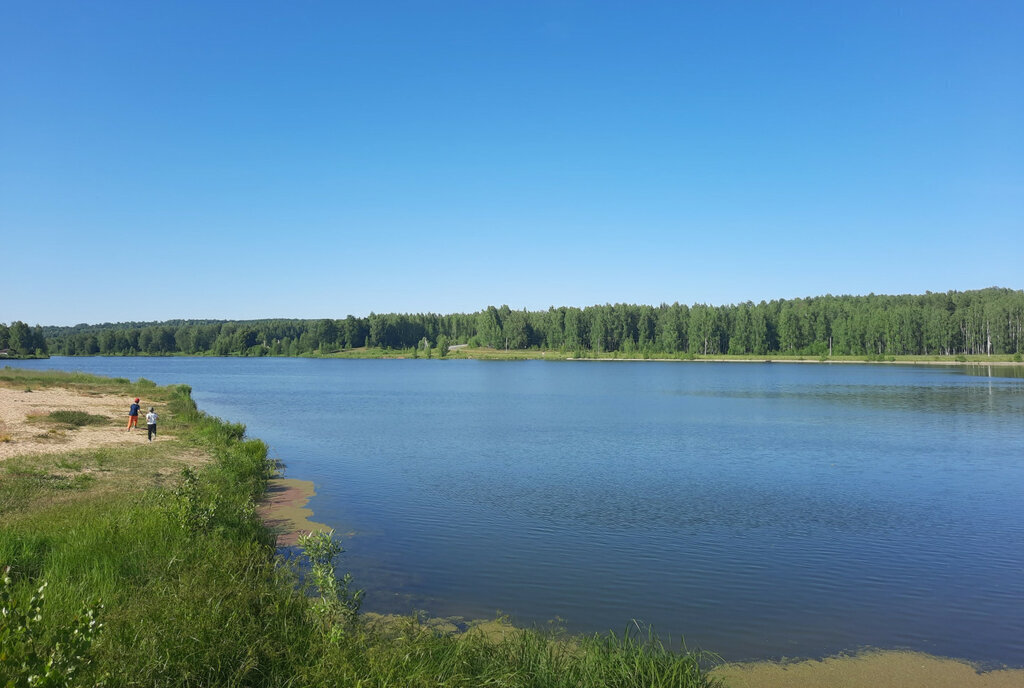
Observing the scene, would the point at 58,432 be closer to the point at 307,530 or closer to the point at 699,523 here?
the point at 307,530

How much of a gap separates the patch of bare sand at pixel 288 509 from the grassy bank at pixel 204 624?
2.15 metres

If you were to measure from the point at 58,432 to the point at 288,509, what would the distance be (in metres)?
15.2

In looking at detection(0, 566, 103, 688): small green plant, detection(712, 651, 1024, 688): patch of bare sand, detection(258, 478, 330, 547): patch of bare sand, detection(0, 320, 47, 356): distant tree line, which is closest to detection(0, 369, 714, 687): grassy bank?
detection(0, 566, 103, 688): small green plant

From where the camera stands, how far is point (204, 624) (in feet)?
28.4

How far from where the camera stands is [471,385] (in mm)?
95750

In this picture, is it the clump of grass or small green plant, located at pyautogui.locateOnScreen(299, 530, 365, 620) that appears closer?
small green plant, located at pyautogui.locateOnScreen(299, 530, 365, 620)

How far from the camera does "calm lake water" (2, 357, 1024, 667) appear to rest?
45.2 ft

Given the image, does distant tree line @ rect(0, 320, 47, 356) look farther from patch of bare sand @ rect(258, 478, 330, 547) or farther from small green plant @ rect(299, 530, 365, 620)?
small green plant @ rect(299, 530, 365, 620)

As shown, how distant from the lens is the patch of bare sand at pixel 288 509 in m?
19.0

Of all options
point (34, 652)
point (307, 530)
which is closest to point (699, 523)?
point (307, 530)

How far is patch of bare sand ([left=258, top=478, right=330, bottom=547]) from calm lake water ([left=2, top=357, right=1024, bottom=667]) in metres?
0.87

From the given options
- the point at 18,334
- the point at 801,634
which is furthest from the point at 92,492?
the point at 18,334

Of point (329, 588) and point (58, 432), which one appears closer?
point (329, 588)

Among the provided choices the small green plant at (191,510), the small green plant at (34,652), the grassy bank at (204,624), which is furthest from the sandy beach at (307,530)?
the small green plant at (34,652)
